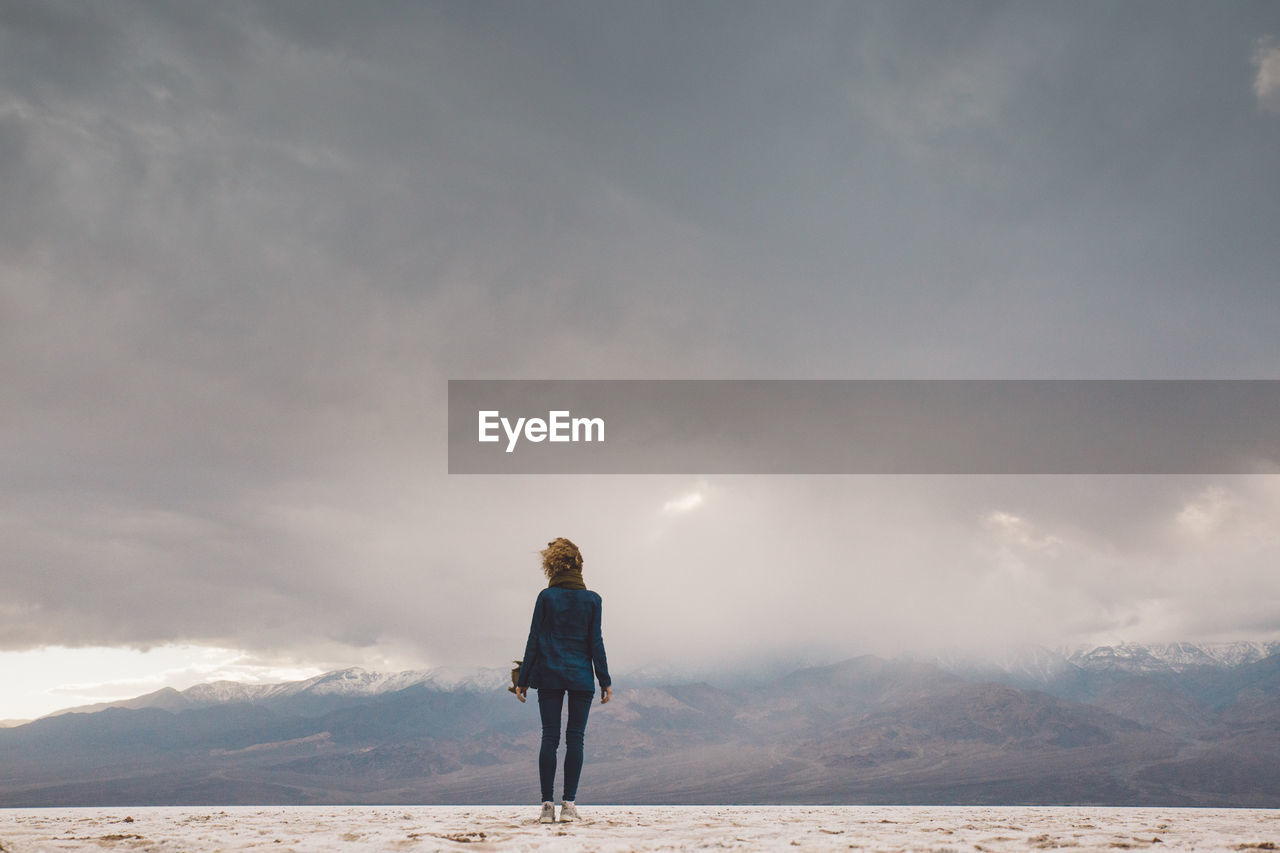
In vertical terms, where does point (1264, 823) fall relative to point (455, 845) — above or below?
below

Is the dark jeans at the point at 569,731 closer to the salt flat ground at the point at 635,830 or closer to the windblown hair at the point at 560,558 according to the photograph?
the salt flat ground at the point at 635,830

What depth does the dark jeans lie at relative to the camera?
9648mm

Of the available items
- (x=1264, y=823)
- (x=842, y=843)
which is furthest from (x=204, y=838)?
(x=1264, y=823)

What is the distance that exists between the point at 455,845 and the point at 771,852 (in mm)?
2870

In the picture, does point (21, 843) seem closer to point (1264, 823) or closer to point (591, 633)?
point (591, 633)

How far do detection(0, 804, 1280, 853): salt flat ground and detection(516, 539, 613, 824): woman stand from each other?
2.19 ft

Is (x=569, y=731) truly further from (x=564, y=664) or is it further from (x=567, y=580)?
(x=567, y=580)

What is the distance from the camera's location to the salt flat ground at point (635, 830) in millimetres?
7492

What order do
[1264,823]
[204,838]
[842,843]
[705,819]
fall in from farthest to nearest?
[705,819] → [1264,823] → [204,838] → [842,843]

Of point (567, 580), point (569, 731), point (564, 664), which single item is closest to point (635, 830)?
point (569, 731)

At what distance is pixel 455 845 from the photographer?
23.9 feet

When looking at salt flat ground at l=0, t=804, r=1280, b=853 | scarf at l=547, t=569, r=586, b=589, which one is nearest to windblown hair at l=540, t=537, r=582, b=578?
scarf at l=547, t=569, r=586, b=589

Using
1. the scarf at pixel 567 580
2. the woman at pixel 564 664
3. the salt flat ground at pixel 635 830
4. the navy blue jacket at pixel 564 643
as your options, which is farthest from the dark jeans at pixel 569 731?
the scarf at pixel 567 580

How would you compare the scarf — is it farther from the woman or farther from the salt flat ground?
the salt flat ground
